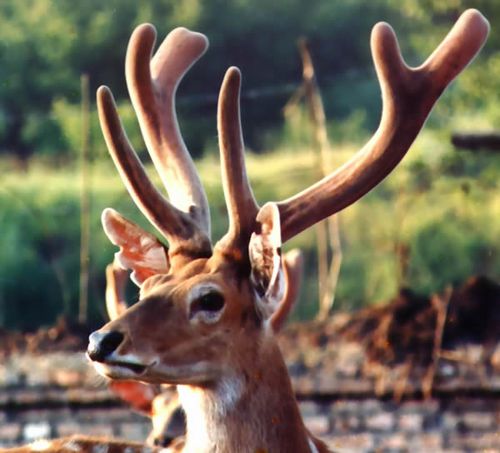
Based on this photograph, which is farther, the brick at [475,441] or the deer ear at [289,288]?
the brick at [475,441]

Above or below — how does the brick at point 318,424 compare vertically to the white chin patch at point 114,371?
below

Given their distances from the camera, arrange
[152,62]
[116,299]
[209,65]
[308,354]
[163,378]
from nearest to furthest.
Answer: [163,378] < [152,62] < [116,299] < [308,354] < [209,65]

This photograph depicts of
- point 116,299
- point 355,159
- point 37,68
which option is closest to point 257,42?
point 37,68

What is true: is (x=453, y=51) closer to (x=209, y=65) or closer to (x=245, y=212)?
(x=245, y=212)

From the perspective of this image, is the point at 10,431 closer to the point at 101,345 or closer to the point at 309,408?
the point at 309,408

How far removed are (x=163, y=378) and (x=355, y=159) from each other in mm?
711

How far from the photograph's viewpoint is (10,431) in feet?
23.5

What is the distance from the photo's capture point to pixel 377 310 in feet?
25.5

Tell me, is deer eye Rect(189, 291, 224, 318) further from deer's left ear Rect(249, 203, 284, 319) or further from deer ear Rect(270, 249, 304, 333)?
deer ear Rect(270, 249, 304, 333)

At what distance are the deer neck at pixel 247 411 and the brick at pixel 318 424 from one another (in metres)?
3.53

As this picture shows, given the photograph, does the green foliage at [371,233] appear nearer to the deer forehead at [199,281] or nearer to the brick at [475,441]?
the brick at [475,441]

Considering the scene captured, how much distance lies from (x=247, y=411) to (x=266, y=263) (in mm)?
311

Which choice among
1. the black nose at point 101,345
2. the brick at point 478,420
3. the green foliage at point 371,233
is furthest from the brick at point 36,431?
the black nose at point 101,345

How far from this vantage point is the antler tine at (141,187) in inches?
134
